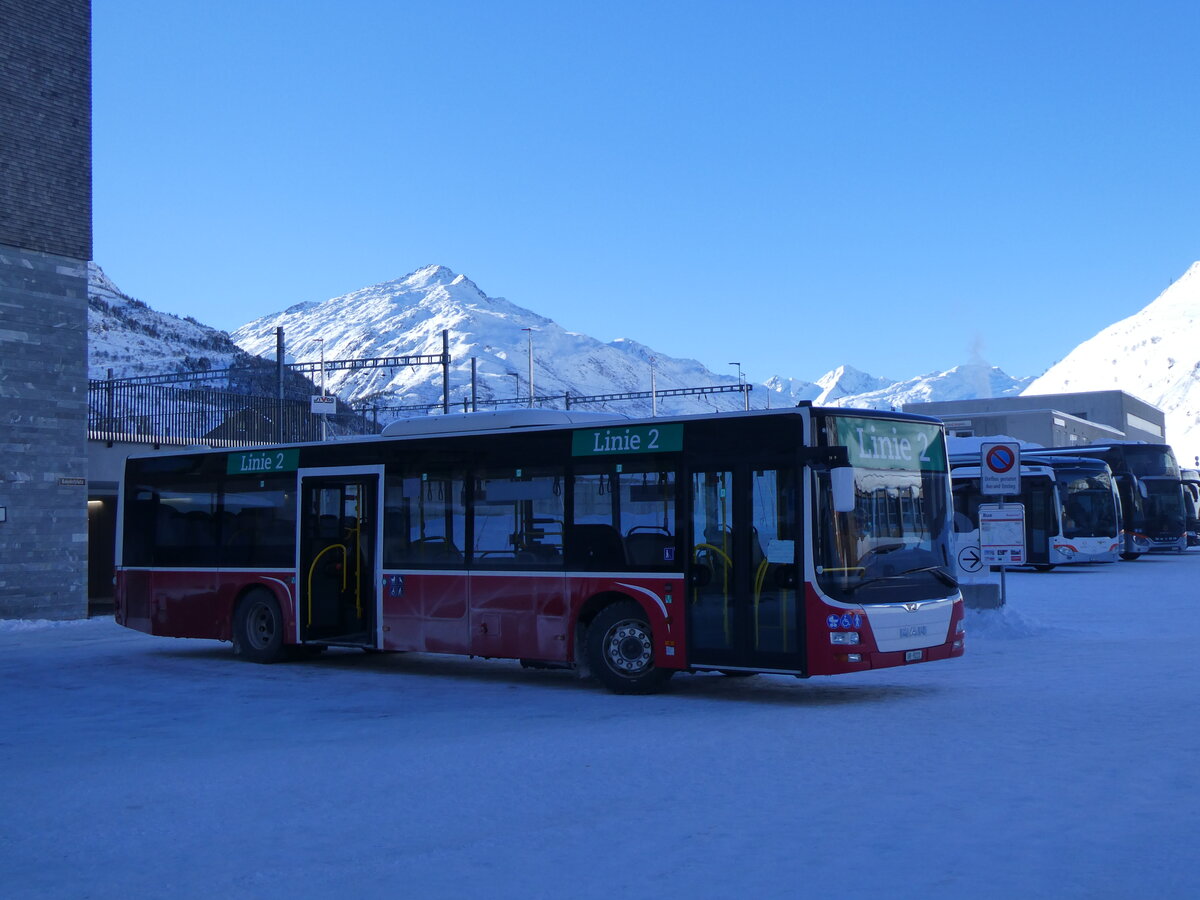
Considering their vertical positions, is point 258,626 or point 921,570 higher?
point 921,570

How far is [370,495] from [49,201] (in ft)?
39.2

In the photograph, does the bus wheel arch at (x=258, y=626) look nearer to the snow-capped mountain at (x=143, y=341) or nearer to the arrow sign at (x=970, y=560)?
the arrow sign at (x=970, y=560)

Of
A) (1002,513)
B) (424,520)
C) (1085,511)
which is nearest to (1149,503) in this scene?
(1085,511)

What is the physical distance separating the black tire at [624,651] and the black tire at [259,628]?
5017 mm

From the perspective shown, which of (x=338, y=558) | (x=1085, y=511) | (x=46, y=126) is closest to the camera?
(x=338, y=558)

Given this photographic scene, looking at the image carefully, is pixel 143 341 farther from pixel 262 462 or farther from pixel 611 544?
pixel 611 544

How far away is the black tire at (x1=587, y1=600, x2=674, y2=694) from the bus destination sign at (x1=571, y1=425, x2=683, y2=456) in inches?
58.0

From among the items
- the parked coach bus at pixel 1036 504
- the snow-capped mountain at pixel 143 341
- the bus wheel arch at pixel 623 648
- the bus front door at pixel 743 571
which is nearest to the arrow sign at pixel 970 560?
the bus wheel arch at pixel 623 648

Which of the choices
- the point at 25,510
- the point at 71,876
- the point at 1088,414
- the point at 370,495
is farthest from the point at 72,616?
the point at 1088,414

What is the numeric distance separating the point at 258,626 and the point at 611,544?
5820 millimetres

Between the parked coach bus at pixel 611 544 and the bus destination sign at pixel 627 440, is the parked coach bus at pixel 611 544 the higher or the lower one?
the lower one

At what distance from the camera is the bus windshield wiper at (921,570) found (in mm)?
11938

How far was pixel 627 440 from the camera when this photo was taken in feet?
43.5

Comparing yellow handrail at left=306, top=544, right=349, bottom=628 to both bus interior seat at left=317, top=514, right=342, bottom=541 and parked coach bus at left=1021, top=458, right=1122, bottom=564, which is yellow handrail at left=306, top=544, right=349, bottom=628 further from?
parked coach bus at left=1021, top=458, right=1122, bottom=564
